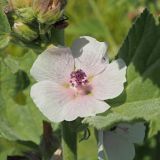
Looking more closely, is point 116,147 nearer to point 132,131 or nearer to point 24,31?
point 132,131

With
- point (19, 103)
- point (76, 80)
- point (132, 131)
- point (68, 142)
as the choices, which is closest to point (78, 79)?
point (76, 80)

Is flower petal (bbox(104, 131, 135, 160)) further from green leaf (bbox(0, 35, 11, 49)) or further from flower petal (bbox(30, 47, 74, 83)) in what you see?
green leaf (bbox(0, 35, 11, 49))

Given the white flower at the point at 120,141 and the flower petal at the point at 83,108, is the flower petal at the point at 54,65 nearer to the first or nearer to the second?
the flower petal at the point at 83,108

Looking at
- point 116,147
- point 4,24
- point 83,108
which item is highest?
point 4,24

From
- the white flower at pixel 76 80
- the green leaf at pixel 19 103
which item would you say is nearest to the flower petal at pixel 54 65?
the white flower at pixel 76 80

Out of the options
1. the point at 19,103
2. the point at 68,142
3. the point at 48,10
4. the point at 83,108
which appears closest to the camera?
the point at 48,10

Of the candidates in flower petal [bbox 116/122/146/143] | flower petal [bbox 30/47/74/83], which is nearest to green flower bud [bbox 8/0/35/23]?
flower petal [bbox 30/47/74/83]

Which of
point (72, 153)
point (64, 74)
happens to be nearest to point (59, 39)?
point (64, 74)
